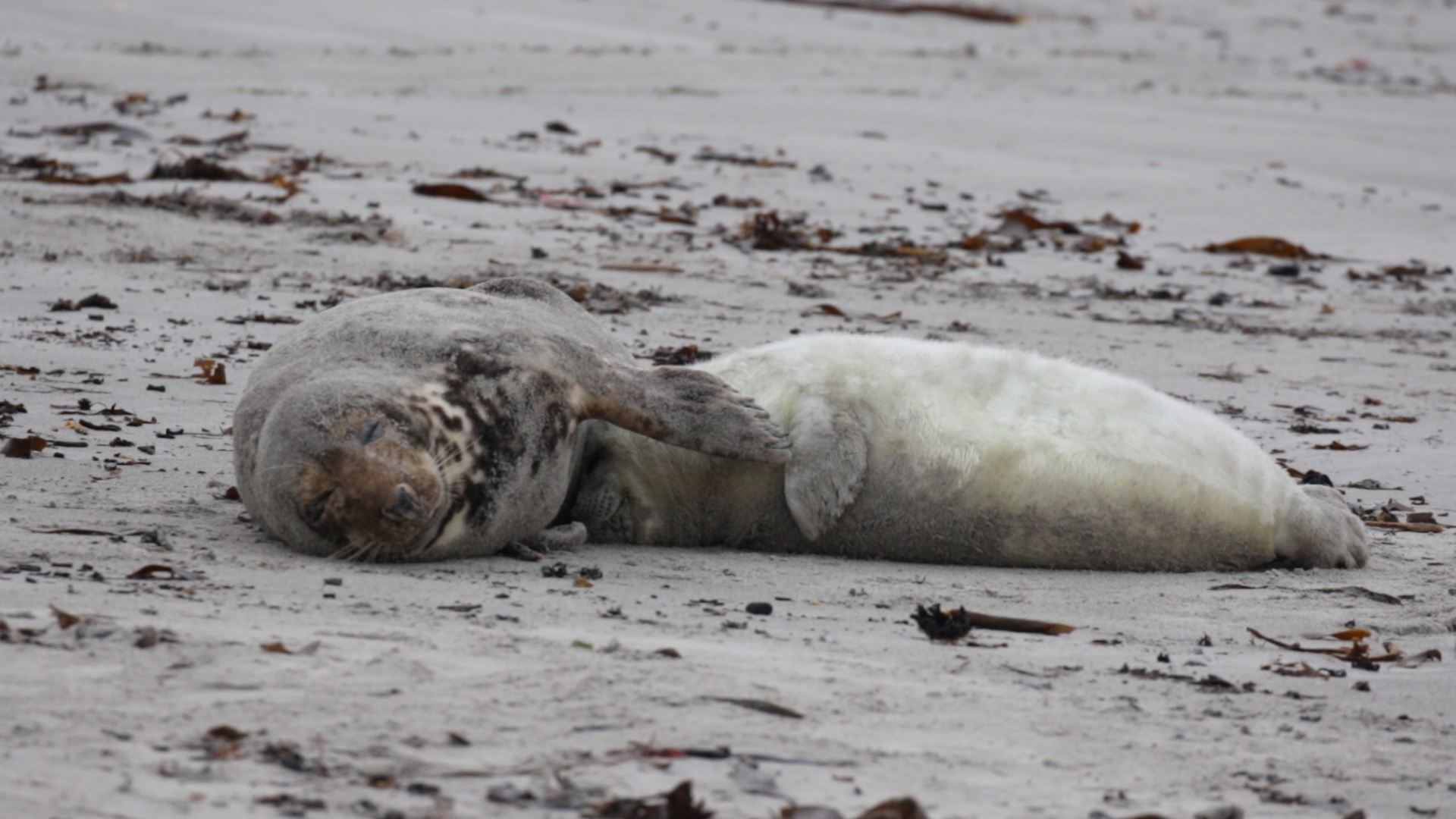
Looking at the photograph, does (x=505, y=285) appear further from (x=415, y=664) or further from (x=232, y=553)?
(x=415, y=664)

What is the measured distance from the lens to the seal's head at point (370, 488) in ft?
12.7

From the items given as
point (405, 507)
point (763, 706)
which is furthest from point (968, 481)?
point (763, 706)

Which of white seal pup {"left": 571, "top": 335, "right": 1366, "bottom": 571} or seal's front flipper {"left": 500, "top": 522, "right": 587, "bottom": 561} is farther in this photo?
white seal pup {"left": 571, "top": 335, "right": 1366, "bottom": 571}

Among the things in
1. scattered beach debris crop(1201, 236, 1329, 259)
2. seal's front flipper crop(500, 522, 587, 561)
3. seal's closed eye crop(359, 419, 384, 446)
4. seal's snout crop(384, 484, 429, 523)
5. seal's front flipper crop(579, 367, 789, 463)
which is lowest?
seal's front flipper crop(500, 522, 587, 561)

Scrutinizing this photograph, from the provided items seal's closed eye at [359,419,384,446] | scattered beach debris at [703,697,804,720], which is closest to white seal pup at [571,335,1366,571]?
seal's closed eye at [359,419,384,446]

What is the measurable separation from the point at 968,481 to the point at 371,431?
1565mm

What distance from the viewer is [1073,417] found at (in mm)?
4598

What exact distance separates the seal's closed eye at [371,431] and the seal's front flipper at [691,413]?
63 centimetres

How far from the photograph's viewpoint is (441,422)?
4.10m

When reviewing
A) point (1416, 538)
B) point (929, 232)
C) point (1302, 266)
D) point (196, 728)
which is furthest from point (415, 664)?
point (1302, 266)

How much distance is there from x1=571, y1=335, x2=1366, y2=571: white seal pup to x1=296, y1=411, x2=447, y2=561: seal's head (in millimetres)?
755

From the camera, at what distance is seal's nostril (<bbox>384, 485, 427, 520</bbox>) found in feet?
12.6

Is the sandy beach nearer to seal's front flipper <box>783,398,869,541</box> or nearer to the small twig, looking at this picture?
seal's front flipper <box>783,398,869,541</box>

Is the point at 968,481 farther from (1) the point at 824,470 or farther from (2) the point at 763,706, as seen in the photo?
(2) the point at 763,706
